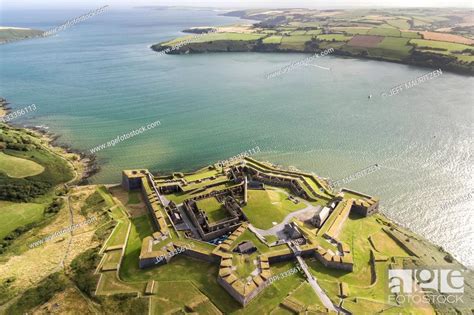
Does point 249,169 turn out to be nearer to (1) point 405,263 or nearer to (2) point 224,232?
(2) point 224,232

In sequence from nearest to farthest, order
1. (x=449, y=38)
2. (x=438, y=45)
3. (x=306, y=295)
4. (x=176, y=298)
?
(x=306, y=295), (x=176, y=298), (x=438, y=45), (x=449, y=38)

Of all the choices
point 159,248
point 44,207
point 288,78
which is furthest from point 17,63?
point 159,248

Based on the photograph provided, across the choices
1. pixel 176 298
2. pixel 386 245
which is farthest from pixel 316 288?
pixel 176 298

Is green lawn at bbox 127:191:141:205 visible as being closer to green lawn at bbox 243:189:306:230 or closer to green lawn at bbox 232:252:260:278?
green lawn at bbox 243:189:306:230

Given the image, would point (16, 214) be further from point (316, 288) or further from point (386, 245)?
point (386, 245)

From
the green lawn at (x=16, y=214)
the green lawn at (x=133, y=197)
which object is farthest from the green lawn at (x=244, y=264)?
the green lawn at (x=16, y=214)

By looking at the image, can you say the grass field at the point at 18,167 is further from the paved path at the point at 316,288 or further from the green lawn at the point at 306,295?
the green lawn at the point at 306,295
